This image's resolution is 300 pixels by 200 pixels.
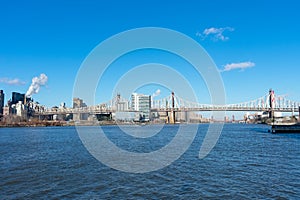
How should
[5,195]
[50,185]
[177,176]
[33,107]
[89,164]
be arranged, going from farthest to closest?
[33,107] → [89,164] → [177,176] → [50,185] → [5,195]

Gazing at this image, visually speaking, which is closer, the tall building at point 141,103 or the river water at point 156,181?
the river water at point 156,181

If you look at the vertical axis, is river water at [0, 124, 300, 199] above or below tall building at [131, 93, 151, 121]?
below

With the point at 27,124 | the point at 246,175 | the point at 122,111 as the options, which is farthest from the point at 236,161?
the point at 27,124

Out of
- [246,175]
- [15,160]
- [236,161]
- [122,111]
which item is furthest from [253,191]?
[122,111]

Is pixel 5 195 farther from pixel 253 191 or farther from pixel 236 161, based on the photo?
pixel 236 161

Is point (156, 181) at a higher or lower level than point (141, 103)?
lower

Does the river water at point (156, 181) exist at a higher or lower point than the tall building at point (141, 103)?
lower

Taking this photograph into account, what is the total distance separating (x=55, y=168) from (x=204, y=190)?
6.18 m

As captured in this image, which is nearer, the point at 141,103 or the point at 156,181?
the point at 156,181

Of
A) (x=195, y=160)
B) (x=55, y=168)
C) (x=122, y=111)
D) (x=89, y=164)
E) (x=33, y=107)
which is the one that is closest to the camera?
(x=55, y=168)

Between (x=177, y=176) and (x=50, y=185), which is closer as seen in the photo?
(x=50, y=185)

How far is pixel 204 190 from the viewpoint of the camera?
7.82m

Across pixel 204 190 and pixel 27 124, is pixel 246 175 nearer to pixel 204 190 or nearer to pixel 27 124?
pixel 204 190

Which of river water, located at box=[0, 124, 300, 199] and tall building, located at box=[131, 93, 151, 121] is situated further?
tall building, located at box=[131, 93, 151, 121]
